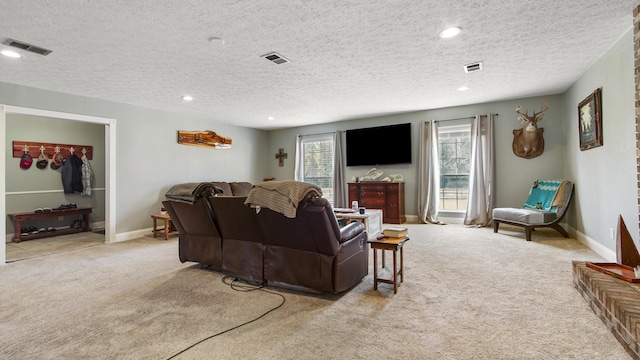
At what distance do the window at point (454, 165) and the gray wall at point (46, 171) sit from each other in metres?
7.41

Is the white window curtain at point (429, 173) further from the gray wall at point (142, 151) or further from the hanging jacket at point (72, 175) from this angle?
the hanging jacket at point (72, 175)

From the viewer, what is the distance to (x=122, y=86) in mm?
4324

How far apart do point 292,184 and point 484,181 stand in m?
4.72

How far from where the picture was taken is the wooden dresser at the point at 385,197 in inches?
248

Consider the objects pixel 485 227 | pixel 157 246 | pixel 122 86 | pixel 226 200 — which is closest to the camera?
pixel 226 200

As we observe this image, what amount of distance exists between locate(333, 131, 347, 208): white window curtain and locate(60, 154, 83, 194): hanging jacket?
5.49 metres

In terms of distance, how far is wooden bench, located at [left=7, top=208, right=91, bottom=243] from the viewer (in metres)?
5.25

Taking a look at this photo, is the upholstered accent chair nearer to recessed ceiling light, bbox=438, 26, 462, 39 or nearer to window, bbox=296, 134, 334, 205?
recessed ceiling light, bbox=438, 26, 462, 39

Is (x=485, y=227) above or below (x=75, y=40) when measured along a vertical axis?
below

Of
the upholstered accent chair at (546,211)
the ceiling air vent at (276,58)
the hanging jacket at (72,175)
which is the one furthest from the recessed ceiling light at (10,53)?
the upholstered accent chair at (546,211)

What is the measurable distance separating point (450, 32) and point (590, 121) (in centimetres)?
256

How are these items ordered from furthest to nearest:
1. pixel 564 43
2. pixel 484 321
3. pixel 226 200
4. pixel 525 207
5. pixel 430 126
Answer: pixel 430 126 → pixel 525 207 → pixel 564 43 → pixel 226 200 → pixel 484 321

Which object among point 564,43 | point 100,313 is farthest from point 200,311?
point 564,43

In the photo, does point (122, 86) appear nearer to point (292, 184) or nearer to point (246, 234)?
point (246, 234)
